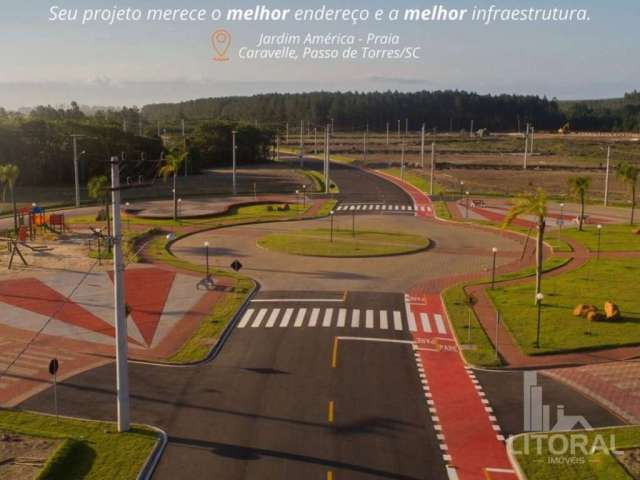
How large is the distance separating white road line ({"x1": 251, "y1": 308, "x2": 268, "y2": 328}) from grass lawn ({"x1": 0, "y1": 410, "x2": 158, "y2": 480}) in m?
14.9

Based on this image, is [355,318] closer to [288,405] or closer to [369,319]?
[369,319]

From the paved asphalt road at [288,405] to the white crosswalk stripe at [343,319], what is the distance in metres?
0.27

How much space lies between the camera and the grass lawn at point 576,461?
22609 mm

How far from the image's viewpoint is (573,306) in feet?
145

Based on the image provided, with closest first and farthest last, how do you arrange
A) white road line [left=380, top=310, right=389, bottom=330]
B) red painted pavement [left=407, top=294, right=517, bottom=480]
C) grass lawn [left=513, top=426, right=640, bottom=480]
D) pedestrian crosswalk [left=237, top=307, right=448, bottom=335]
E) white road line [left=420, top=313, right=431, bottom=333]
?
1. grass lawn [left=513, top=426, right=640, bottom=480]
2. red painted pavement [left=407, top=294, right=517, bottom=480]
3. white road line [left=420, top=313, right=431, bottom=333]
4. white road line [left=380, top=310, right=389, bottom=330]
5. pedestrian crosswalk [left=237, top=307, right=448, bottom=335]

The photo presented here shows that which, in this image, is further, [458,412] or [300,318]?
[300,318]

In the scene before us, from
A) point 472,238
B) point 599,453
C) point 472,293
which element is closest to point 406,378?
point 599,453

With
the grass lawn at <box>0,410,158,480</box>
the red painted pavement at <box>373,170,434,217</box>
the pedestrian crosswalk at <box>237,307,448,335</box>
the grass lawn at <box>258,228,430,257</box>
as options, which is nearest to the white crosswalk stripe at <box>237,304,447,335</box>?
the pedestrian crosswalk at <box>237,307,448,335</box>

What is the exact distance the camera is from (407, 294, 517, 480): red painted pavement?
2392cm

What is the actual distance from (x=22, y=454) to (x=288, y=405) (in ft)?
34.2

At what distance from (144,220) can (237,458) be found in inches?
2359

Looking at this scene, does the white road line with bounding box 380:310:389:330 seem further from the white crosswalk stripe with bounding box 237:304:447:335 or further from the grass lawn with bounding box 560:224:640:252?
the grass lawn with bounding box 560:224:640:252

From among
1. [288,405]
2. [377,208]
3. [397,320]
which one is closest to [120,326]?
[288,405]

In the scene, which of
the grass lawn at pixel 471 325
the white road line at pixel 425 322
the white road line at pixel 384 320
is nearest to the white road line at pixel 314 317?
the white road line at pixel 384 320
